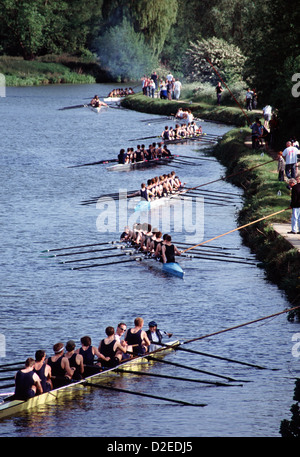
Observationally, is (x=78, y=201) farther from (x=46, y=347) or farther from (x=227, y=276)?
(x=46, y=347)

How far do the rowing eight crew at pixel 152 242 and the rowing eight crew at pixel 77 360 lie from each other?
7.32 m

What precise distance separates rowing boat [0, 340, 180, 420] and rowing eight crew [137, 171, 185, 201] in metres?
17.7

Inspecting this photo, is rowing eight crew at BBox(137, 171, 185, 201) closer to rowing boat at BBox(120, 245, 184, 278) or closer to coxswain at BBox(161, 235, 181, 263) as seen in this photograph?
rowing boat at BBox(120, 245, 184, 278)

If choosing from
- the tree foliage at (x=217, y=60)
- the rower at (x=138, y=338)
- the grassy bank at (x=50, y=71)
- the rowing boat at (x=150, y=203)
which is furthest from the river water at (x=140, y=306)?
the grassy bank at (x=50, y=71)

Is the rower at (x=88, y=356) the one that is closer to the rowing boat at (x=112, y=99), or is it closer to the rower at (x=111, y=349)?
the rower at (x=111, y=349)

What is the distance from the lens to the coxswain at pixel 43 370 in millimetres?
17844

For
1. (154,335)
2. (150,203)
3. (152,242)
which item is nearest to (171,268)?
(152,242)

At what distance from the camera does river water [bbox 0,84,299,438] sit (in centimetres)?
1783

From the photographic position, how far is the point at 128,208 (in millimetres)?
38625

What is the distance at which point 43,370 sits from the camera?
59.0 feet

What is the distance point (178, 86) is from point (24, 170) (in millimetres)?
28715

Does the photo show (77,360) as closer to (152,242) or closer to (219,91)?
(152,242)
